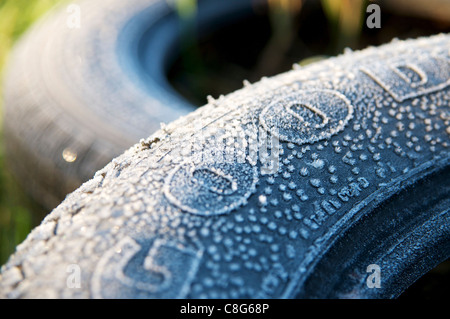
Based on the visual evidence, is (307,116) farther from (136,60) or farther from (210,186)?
(136,60)

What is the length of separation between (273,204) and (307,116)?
11 centimetres

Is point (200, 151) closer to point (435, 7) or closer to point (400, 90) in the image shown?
point (400, 90)

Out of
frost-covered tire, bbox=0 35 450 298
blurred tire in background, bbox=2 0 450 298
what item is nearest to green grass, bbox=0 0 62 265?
blurred tire in background, bbox=2 0 450 298

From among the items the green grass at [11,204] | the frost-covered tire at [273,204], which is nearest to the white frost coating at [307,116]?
the frost-covered tire at [273,204]

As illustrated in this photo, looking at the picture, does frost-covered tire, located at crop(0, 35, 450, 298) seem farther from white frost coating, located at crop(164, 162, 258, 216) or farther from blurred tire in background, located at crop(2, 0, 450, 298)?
blurred tire in background, located at crop(2, 0, 450, 298)

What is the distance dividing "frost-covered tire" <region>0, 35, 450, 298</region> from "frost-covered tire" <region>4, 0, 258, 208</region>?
1.34 ft

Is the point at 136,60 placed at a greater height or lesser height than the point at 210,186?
greater

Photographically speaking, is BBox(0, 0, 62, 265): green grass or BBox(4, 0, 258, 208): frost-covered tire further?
BBox(0, 0, 62, 265): green grass

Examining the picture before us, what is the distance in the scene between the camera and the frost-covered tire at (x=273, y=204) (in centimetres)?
35

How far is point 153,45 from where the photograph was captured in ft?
3.63

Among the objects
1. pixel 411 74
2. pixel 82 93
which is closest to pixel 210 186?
pixel 411 74

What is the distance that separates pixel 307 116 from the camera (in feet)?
1.52

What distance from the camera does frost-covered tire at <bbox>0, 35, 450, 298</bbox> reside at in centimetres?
35

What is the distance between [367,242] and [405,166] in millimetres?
88
